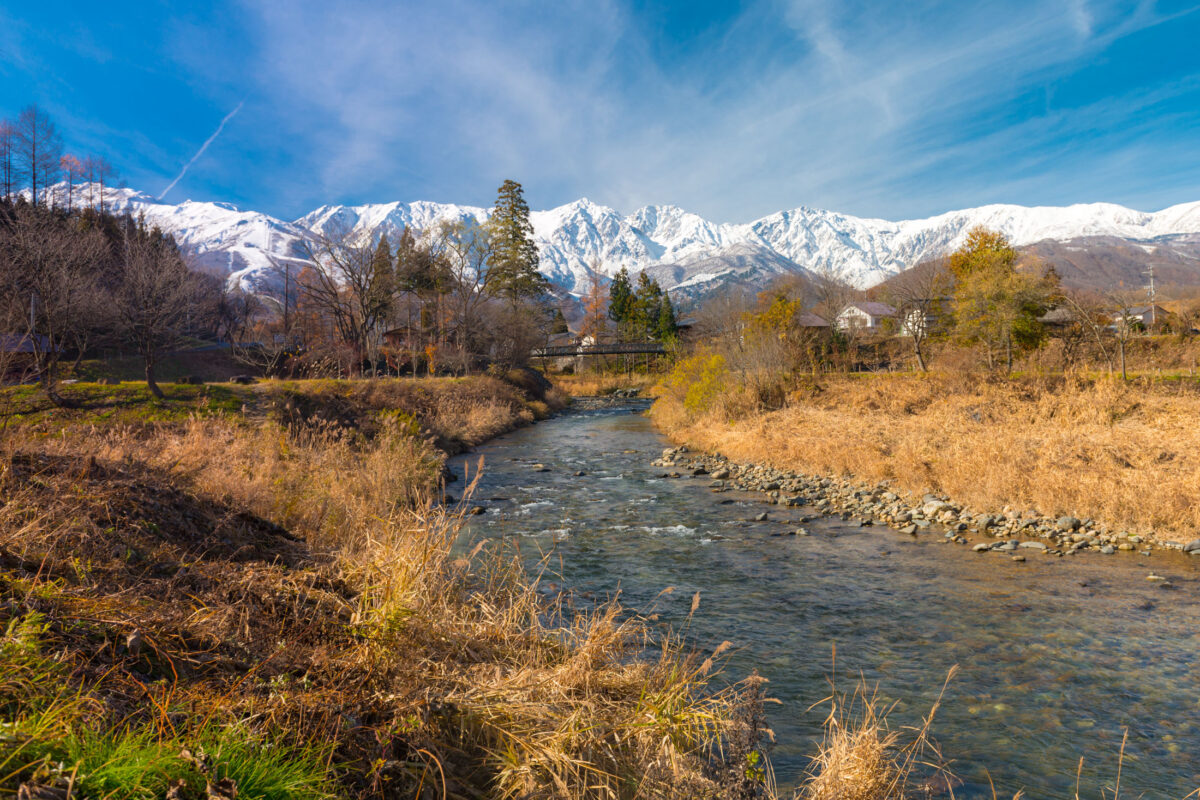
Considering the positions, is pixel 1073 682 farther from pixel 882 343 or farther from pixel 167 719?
pixel 882 343

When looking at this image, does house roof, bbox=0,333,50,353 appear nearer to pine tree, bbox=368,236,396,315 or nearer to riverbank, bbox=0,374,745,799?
riverbank, bbox=0,374,745,799

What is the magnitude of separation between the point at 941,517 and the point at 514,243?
5651cm

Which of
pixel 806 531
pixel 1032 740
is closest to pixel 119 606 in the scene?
pixel 1032 740

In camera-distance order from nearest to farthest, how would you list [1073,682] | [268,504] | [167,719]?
[167,719] < [1073,682] < [268,504]

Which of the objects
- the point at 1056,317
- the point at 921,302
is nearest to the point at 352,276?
the point at 921,302

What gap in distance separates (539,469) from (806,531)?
930 centimetres

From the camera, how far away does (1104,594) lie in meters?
7.84

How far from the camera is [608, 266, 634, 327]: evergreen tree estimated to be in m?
82.9

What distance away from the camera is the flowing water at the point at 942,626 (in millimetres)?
4734

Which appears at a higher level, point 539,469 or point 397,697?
point 397,697

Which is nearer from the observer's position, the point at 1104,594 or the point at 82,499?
the point at 82,499

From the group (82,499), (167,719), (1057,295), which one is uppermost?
(1057,295)

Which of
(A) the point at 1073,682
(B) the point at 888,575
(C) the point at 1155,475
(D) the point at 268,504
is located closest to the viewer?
(A) the point at 1073,682

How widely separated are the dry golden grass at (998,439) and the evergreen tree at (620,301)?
186 ft
